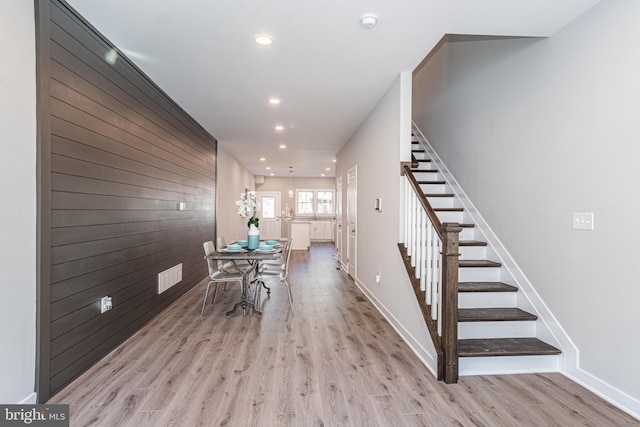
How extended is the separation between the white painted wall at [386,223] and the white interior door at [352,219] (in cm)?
33

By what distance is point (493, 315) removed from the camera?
9.02 ft

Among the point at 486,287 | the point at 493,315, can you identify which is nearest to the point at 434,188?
the point at 486,287

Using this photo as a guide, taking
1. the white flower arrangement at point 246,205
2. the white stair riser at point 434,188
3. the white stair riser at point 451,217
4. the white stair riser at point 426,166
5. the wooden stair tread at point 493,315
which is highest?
the white stair riser at point 426,166

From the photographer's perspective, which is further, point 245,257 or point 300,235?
point 300,235

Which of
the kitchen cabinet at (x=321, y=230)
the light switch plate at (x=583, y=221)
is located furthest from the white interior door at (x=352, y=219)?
the kitchen cabinet at (x=321, y=230)

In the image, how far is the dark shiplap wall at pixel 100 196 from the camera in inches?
85.3

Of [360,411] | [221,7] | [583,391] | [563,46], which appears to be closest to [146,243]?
[221,7]

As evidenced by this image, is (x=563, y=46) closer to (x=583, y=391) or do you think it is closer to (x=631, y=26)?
(x=631, y=26)

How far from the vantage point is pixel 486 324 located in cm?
272

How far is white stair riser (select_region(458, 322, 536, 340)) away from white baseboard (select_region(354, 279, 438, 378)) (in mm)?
350

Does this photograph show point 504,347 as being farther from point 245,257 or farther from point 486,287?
point 245,257
